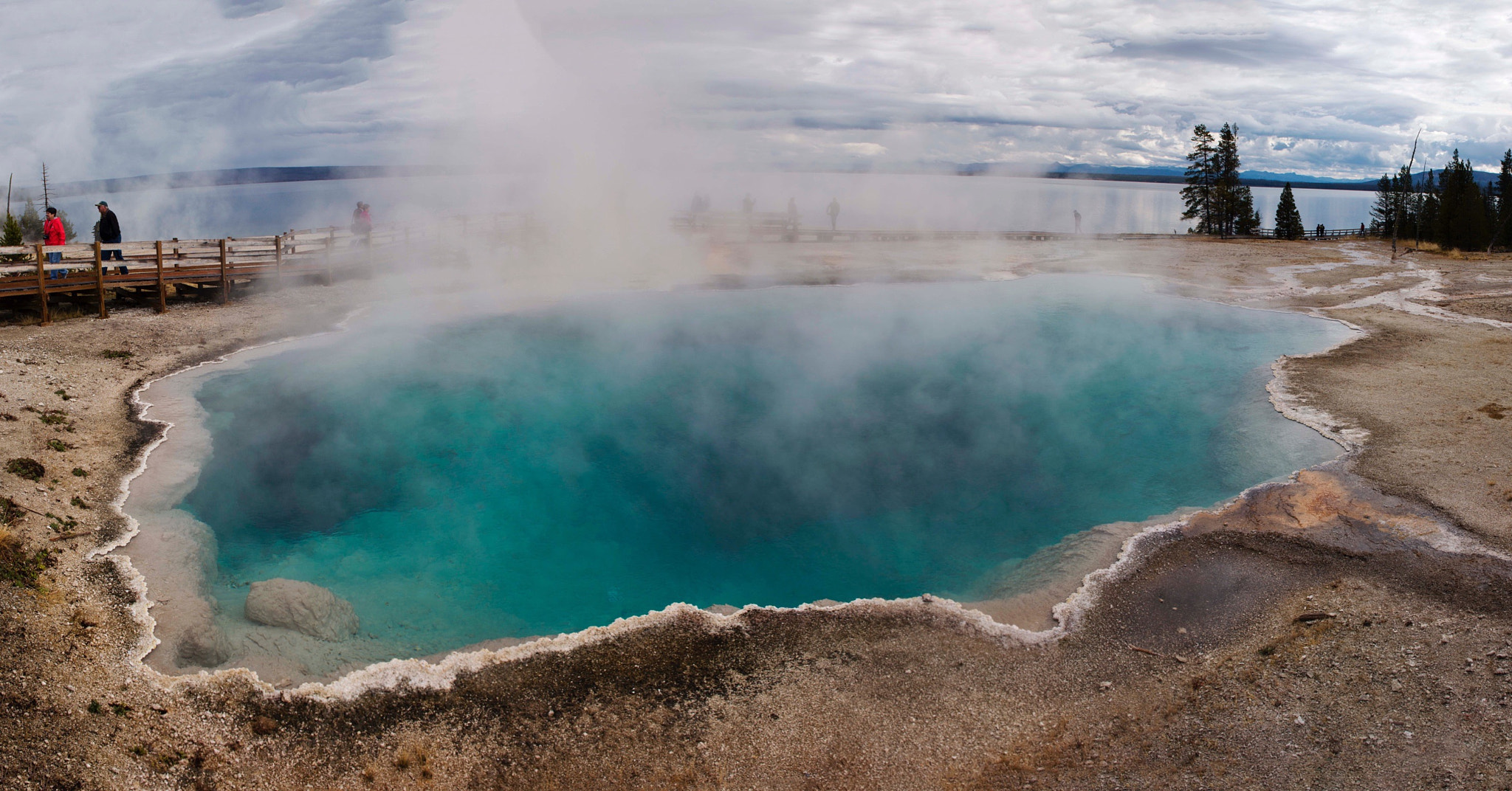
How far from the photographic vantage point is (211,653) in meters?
5.72

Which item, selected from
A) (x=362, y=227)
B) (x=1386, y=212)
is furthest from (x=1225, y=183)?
(x=362, y=227)

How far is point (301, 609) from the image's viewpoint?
6.33 meters

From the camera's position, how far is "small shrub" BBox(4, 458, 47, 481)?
7.46 metres

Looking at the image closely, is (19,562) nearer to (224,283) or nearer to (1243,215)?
(224,283)

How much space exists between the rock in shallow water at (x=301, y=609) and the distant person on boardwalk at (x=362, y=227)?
613 inches

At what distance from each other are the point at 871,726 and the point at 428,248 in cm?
2018

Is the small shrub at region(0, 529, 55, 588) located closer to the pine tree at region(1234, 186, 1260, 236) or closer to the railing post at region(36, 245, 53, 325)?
the railing post at region(36, 245, 53, 325)

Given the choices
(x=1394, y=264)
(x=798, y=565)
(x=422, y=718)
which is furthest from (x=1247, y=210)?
(x=422, y=718)

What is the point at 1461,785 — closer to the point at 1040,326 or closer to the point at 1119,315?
the point at 1040,326

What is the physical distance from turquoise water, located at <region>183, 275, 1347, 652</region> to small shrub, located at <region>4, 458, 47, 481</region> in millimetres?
1251

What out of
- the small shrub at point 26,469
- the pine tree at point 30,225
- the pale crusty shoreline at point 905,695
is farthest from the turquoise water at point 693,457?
the pine tree at point 30,225

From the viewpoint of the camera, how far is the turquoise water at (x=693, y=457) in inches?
294

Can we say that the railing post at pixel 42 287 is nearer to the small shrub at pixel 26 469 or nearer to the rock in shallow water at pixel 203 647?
the small shrub at pixel 26 469

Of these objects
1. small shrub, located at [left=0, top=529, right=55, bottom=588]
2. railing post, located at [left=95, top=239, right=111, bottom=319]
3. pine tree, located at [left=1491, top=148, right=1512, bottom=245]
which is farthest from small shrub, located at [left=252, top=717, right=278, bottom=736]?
pine tree, located at [left=1491, top=148, right=1512, bottom=245]
